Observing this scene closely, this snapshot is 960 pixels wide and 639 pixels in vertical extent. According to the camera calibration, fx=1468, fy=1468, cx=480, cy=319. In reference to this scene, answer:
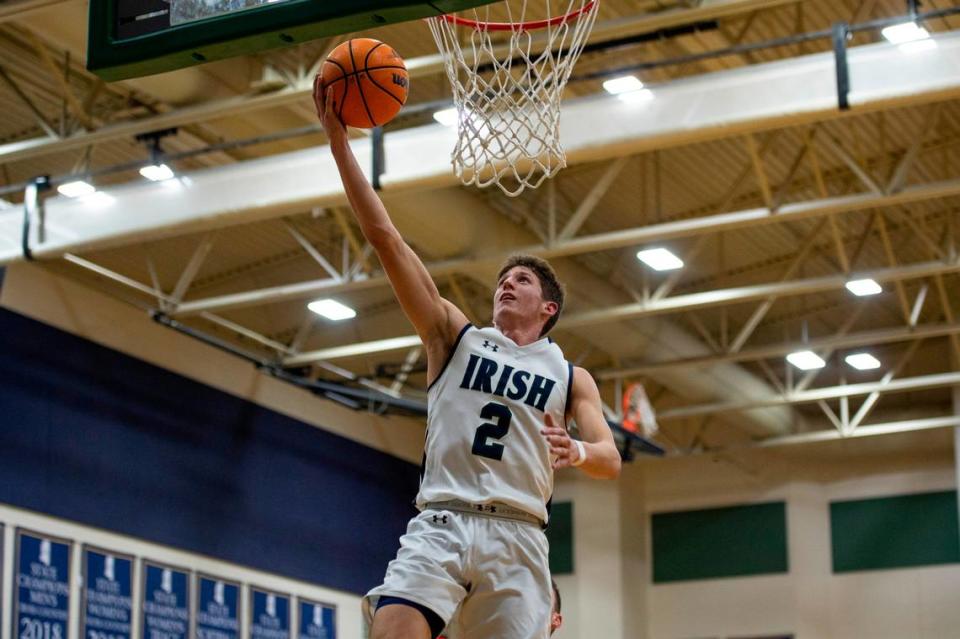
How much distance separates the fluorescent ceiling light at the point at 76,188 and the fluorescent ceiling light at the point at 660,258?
222 inches

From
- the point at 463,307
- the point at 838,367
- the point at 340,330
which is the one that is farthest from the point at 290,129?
the point at 838,367

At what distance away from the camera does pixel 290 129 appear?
14.8 m

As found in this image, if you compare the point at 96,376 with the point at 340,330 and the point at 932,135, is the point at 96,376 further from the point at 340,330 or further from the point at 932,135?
the point at 932,135

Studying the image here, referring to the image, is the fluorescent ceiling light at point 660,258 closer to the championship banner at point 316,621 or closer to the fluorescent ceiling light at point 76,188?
the fluorescent ceiling light at point 76,188

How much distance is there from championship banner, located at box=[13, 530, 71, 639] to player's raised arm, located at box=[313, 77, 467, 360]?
10739 millimetres

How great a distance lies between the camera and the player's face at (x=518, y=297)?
5445mm

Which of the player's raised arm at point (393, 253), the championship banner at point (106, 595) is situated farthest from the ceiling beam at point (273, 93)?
the player's raised arm at point (393, 253)

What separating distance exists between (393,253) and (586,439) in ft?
3.13

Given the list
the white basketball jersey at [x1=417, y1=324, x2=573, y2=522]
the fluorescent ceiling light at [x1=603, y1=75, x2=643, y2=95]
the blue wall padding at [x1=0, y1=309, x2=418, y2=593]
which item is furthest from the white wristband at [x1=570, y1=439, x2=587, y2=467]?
the blue wall padding at [x1=0, y1=309, x2=418, y2=593]

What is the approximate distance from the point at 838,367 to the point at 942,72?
34.8 ft

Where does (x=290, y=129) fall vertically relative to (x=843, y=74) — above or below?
above

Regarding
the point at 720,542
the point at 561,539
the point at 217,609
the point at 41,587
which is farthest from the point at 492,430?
the point at 720,542

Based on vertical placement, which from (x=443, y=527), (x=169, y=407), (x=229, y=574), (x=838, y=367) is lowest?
(x=443, y=527)

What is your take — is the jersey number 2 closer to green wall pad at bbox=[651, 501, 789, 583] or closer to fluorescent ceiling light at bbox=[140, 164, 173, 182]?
fluorescent ceiling light at bbox=[140, 164, 173, 182]
